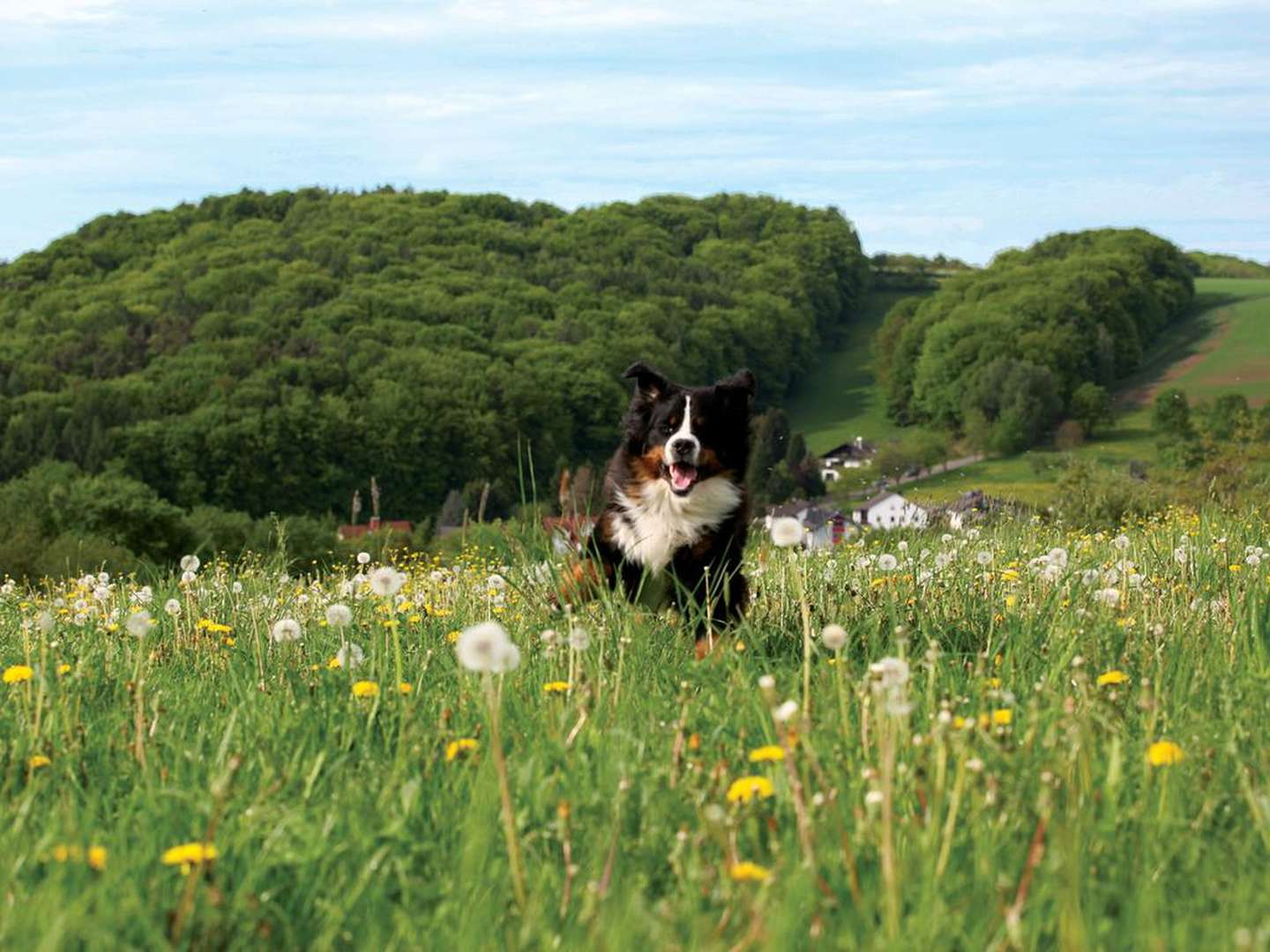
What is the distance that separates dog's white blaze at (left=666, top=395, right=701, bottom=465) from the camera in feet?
19.7

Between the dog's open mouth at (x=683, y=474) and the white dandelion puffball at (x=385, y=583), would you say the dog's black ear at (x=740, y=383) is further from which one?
the white dandelion puffball at (x=385, y=583)

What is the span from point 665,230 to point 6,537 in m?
119

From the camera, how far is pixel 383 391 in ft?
364

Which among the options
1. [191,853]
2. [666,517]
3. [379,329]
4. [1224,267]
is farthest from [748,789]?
[1224,267]

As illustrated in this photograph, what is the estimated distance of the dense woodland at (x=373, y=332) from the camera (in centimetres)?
10412

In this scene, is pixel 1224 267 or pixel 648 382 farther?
pixel 1224 267

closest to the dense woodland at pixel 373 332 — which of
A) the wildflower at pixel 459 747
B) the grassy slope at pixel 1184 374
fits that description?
the grassy slope at pixel 1184 374

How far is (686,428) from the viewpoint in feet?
19.8

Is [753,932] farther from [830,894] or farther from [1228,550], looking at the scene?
[1228,550]

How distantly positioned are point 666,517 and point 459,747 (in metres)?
2.94

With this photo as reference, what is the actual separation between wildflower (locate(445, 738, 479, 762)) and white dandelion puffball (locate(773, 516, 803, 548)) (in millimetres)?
792

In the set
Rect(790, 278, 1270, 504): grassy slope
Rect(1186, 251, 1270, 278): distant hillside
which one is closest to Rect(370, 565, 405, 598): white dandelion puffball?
Rect(790, 278, 1270, 504): grassy slope

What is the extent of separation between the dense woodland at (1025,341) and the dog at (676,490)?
97.7 metres

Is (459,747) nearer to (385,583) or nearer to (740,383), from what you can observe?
(385,583)
